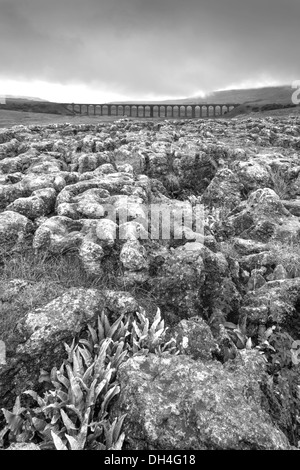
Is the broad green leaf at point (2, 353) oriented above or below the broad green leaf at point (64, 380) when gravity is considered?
above

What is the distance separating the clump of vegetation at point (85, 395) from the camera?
463 cm

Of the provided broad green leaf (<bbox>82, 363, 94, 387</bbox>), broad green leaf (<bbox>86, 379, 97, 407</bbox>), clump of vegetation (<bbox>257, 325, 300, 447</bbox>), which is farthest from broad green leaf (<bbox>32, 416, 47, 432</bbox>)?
clump of vegetation (<bbox>257, 325, 300, 447</bbox>)

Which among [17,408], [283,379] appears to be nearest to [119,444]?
[17,408]

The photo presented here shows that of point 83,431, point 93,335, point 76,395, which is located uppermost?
point 93,335

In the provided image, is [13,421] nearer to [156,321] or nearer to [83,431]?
[83,431]

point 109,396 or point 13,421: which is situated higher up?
point 109,396

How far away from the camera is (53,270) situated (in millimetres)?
7812

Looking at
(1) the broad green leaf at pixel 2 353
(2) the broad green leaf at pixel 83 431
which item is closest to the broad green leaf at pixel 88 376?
(2) the broad green leaf at pixel 83 431

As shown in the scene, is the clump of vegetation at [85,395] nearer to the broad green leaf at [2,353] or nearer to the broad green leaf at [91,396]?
the broad green leaf at [91,396]

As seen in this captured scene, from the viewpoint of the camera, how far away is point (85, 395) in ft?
17.1

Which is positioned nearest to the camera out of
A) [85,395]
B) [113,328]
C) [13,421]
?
[13,421]

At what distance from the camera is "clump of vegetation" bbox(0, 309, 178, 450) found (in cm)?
463
